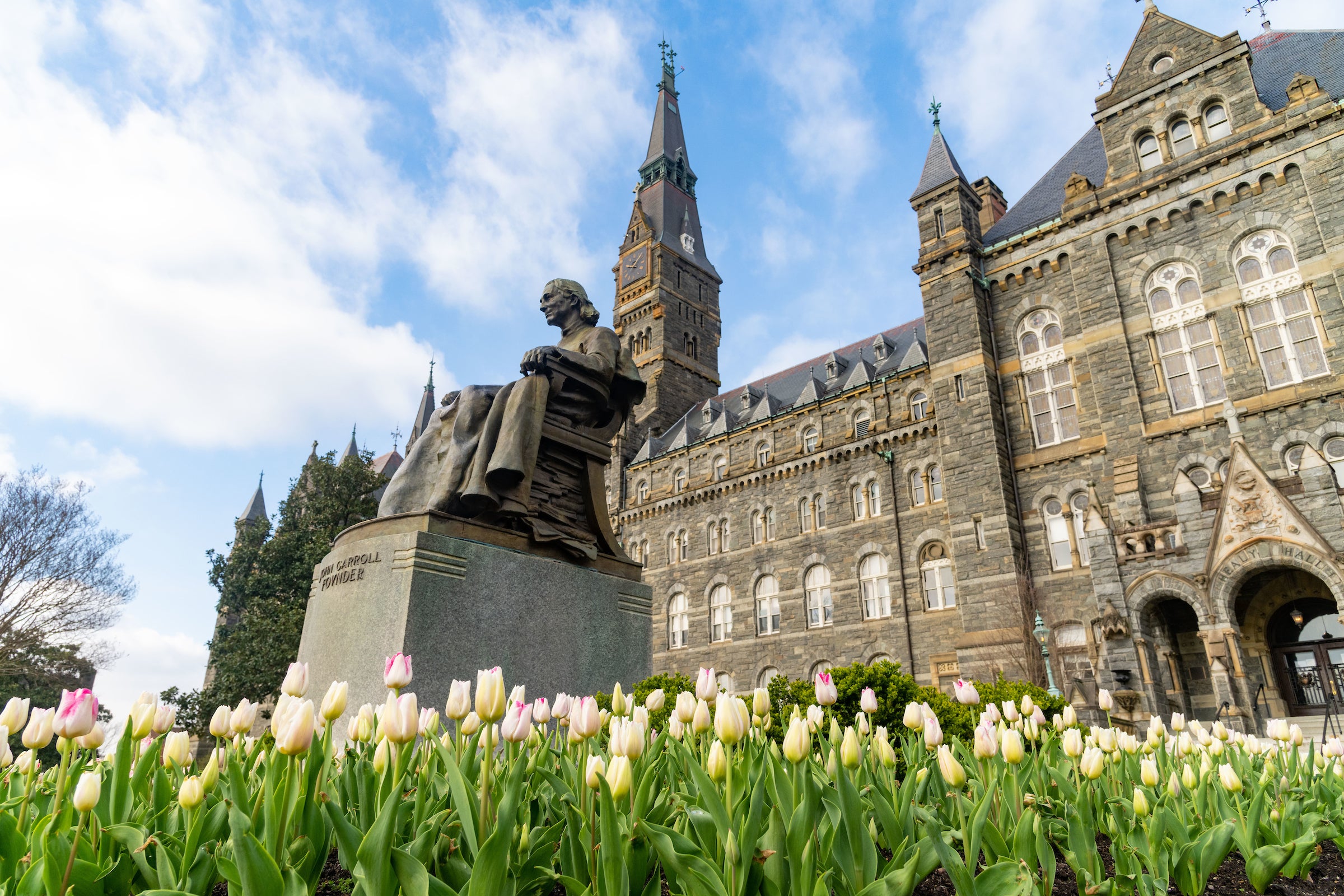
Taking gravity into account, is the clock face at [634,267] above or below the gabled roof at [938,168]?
above

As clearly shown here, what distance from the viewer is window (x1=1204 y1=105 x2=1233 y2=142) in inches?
925

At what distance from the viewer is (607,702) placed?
6.80 m

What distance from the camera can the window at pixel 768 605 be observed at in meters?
33.6

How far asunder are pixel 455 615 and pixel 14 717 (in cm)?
347

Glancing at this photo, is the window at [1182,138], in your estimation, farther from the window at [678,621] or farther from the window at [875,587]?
the window at [678,621]

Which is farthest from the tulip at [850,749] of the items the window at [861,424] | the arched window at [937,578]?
the window at [861,424]

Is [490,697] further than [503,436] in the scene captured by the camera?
No

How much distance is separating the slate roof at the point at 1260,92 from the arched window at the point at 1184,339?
4699 millimetres

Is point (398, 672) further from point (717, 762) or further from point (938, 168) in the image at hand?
point (938, 168)

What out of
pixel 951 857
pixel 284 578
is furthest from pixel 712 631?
pixel 951 857

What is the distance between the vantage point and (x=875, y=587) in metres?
30.9

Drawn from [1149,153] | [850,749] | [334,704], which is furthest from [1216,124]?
[334,704]

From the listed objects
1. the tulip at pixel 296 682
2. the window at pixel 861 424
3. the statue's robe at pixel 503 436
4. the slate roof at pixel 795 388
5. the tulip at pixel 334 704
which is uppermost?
the slate roof at pixel 795 388

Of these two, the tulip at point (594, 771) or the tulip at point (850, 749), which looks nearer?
the tulip at point (594, 771)
